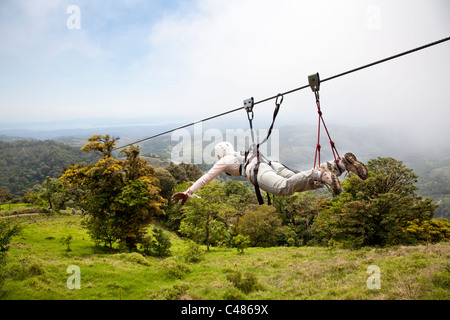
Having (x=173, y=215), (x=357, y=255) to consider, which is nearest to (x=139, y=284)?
(x=357, y=255)

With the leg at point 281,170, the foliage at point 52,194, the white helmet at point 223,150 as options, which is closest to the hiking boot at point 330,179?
the leg at point 281,170

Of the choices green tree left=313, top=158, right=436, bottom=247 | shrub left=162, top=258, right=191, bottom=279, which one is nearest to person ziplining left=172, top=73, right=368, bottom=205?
shrub left=162, top=258, right=191, bottom=279

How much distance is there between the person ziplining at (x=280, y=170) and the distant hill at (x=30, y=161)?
273ft

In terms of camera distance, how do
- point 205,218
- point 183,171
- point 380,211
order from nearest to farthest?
point 380,211 < point 205,218 < point 183,171

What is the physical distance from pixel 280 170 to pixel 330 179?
109 centimetres

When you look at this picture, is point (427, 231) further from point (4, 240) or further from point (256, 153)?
point (4, 240)

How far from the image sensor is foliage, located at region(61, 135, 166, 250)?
1353 cm

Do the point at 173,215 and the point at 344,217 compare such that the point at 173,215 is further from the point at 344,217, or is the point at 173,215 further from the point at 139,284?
the point at 139,284

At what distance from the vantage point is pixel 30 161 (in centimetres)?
10388

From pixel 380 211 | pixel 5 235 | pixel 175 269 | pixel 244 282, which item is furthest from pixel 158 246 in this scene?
pixel 380 211

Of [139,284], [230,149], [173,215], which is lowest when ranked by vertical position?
[173,215]

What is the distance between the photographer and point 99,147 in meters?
13.8

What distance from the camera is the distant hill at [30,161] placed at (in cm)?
8112

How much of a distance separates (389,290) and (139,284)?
792cm
